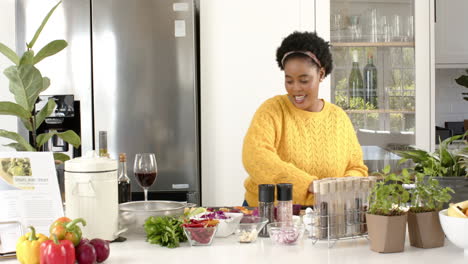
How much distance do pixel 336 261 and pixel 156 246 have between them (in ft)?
1.74

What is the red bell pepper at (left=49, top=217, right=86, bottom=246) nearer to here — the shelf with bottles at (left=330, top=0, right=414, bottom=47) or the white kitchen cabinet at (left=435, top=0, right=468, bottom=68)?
the shelf with bottles at (left=330, top=0, right=414, bottom=47)

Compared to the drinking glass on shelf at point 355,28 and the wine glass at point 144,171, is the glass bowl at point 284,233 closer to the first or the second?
the wine glass at point 144,171

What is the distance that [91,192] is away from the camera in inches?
67.4

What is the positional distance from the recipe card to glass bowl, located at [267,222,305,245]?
0.62m

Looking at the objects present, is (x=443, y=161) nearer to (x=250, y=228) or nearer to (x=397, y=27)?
(x=250, y=228)

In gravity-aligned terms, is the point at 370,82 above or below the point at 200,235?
above

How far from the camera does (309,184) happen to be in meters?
2.46

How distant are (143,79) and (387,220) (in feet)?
7.34

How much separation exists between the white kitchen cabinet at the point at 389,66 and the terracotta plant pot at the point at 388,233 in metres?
2.21

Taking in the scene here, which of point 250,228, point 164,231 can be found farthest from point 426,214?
point 164,231

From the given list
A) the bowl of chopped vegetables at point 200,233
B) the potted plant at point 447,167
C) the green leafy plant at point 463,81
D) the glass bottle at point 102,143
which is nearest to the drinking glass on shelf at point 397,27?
the green leafy plant at point 463,81

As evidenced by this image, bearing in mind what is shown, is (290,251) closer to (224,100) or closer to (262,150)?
(262,150)

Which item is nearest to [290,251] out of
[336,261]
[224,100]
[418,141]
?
[336,261]

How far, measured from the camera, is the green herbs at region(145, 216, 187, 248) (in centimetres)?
171
